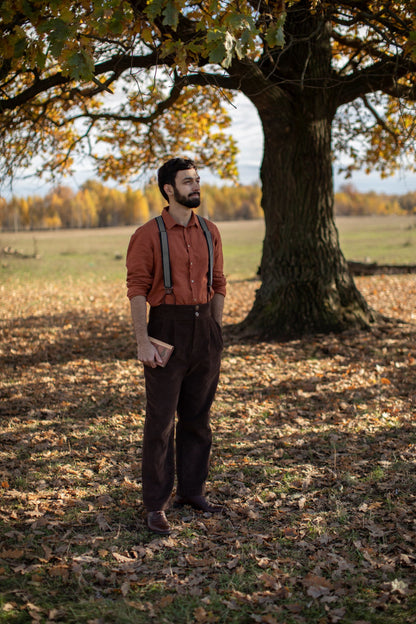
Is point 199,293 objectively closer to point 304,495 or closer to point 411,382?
point 304,495

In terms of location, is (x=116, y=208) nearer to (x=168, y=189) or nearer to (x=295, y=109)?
(x=295, y=109)

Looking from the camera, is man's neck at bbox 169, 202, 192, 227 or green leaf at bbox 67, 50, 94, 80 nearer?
man's neck at bbox 169, 202, 192, 227

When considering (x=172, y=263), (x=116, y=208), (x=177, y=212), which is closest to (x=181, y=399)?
(x=172, y=263)

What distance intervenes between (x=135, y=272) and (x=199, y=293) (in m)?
0.48

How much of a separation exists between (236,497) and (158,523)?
0.90 metres

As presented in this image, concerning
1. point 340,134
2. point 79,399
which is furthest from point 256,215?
point 79,399

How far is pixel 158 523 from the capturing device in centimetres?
423

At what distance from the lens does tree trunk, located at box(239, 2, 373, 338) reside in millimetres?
9898

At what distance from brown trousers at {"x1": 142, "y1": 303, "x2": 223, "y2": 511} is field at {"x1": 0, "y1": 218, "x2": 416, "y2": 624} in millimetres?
388

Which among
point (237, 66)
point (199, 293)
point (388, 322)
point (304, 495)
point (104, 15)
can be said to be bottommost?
point (304, 495)

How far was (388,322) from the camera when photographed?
10906 mm

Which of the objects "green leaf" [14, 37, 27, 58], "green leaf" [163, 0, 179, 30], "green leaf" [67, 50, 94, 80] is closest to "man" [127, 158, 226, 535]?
"green leaf" [163, 0, 179, 30]

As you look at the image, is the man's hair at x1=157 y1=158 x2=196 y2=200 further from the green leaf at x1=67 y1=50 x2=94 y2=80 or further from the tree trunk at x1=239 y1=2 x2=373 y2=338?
the tree trunk at x1=239 y1=2 x2=373 y2=338

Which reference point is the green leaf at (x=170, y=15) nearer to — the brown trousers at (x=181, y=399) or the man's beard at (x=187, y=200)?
the man's beard at (x=187, y=200)
